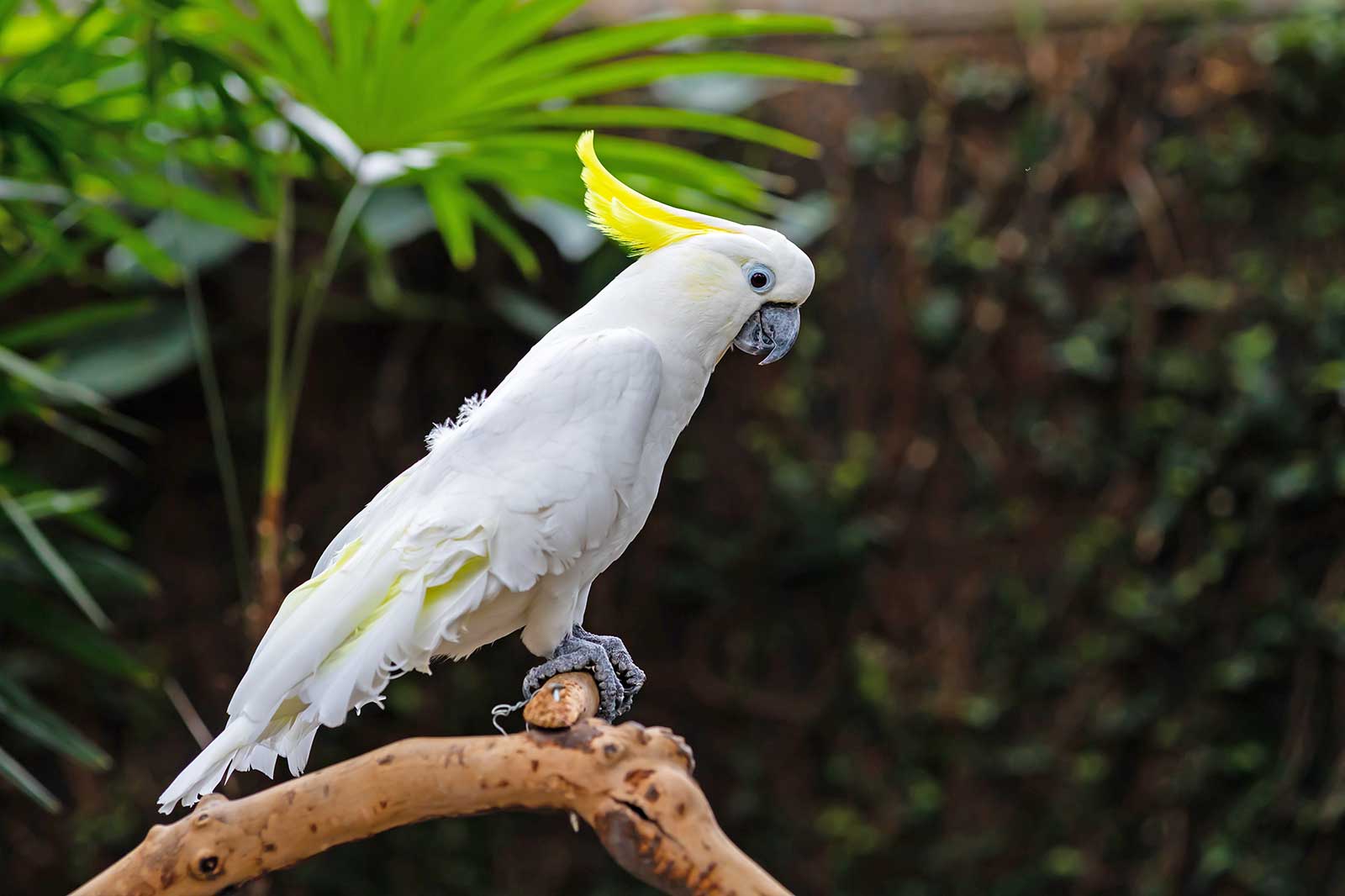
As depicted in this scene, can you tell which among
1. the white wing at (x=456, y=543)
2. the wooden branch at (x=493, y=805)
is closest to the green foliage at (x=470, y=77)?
the white wing at (x=456, y=543)

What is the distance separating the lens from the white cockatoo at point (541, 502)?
3.35ft

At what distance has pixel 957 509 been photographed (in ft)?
8.32

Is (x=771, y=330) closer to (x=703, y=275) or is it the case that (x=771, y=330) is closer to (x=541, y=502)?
(x=703, y=275)

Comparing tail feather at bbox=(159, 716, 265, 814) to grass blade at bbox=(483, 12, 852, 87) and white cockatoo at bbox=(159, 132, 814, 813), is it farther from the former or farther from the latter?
grass blade at bbox=(483, 12, 852, 87)

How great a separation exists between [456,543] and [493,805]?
8.6 inches

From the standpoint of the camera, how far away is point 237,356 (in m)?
2.59

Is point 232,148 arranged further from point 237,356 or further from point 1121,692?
point 1121,692

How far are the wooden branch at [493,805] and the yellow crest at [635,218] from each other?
42cm

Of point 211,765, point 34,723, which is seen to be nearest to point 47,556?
point 34,723

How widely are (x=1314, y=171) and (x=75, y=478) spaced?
256 cm

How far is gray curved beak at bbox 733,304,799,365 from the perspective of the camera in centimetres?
114

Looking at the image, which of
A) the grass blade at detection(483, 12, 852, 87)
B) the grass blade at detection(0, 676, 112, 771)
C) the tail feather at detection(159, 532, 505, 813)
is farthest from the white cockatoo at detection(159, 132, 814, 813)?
the grass blade at detection(0, 676, 112, 771)

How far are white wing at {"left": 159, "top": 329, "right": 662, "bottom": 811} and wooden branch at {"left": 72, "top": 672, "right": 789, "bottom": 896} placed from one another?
6cm

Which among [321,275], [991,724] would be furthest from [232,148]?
[991,724]
